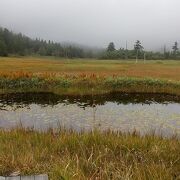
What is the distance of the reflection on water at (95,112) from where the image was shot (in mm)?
13031

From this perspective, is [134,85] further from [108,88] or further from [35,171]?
[35,171]

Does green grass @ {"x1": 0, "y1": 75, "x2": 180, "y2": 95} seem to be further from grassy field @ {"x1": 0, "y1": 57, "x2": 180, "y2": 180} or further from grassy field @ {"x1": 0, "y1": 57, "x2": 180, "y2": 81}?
grassy field @ {"x1": 0, "y1": 57, "x2": 180, "y2": 180}

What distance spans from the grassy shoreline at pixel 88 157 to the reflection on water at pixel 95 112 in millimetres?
3026

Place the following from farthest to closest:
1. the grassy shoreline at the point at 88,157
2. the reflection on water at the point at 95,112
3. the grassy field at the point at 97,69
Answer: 1. the grassy field at the point at 97,69
2. the reflection on water at the point at 95,112
3. the grassy shoreline at the point at 88,157

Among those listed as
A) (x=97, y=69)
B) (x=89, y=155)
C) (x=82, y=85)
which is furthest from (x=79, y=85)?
(x=97, y=69)

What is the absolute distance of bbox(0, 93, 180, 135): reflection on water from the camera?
42.8 feet

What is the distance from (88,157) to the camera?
626cm

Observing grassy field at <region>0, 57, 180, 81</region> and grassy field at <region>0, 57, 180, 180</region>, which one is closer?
grassy field at <region>0, 57, 180, 180</region>

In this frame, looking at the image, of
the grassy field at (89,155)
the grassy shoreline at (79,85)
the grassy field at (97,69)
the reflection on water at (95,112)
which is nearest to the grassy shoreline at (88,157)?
the grassy field at (89,155)

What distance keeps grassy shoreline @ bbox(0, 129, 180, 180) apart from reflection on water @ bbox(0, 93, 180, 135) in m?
3.03

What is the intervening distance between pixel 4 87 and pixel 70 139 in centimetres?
1708

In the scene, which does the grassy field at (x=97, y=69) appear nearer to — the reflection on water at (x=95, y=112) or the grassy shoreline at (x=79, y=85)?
the grassy shoreline at (x=79, y=85)

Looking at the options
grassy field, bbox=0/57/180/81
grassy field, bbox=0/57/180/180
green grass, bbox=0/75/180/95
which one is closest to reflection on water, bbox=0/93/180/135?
green grass, bbox=0/75/180/95

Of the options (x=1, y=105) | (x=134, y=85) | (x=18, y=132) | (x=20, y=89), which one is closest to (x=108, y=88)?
(x=134, y=85)
